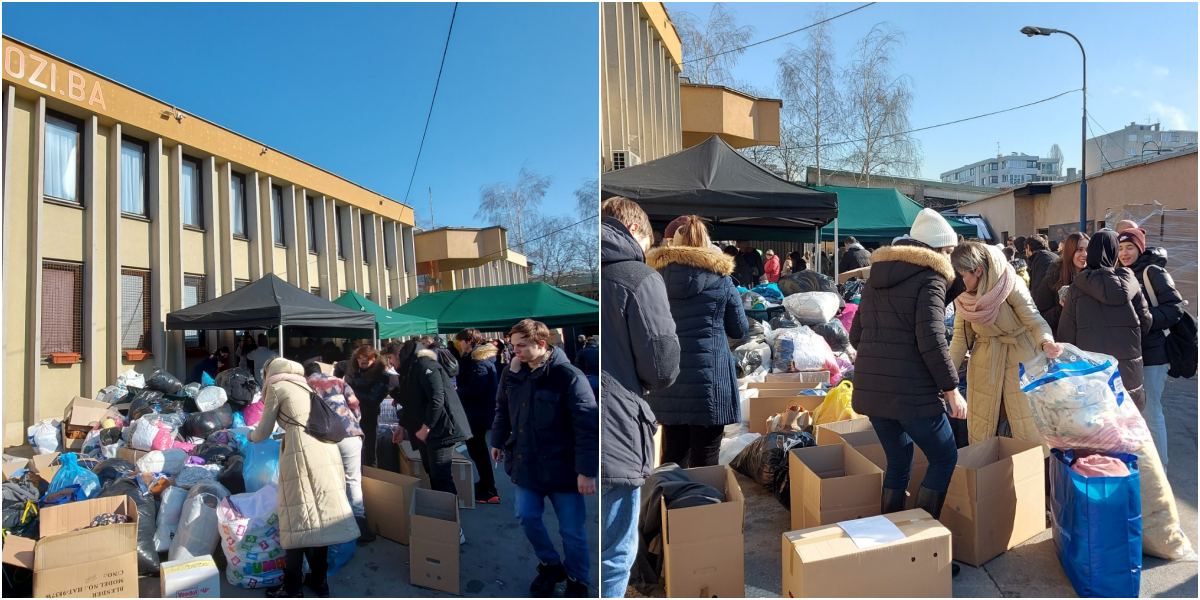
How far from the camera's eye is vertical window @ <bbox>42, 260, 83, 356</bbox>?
2822mm

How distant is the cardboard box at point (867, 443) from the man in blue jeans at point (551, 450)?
1388mm

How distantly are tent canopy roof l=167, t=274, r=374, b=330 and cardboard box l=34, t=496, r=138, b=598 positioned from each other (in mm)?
843

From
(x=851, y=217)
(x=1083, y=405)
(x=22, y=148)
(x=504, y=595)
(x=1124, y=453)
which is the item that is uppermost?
(x=851, y=217)


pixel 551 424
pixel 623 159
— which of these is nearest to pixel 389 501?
pixel 551 424

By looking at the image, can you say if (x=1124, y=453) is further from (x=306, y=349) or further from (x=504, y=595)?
(x=306, y=349)

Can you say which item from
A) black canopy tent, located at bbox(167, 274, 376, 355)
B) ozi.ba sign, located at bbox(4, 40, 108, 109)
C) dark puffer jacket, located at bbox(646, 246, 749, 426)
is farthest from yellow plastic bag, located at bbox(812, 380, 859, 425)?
ozi.ba sign, located at bbox(4, 40, 108, 109)

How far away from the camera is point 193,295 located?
2979 millimetres

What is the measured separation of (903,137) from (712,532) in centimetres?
2174

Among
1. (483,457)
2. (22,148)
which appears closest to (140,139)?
(22,148)

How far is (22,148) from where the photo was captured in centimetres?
278

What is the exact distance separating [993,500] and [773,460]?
104 centimetres

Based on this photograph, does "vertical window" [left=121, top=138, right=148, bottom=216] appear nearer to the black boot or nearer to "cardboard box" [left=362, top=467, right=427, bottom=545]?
"cardboard box" [left=362, top=467, right=427, bottom=545]

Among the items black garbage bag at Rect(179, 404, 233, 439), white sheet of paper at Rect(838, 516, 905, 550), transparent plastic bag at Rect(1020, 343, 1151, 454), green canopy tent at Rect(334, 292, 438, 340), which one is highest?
green canopy tent at Rect(334, 292, 438, 340)

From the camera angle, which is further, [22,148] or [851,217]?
[851,217]
